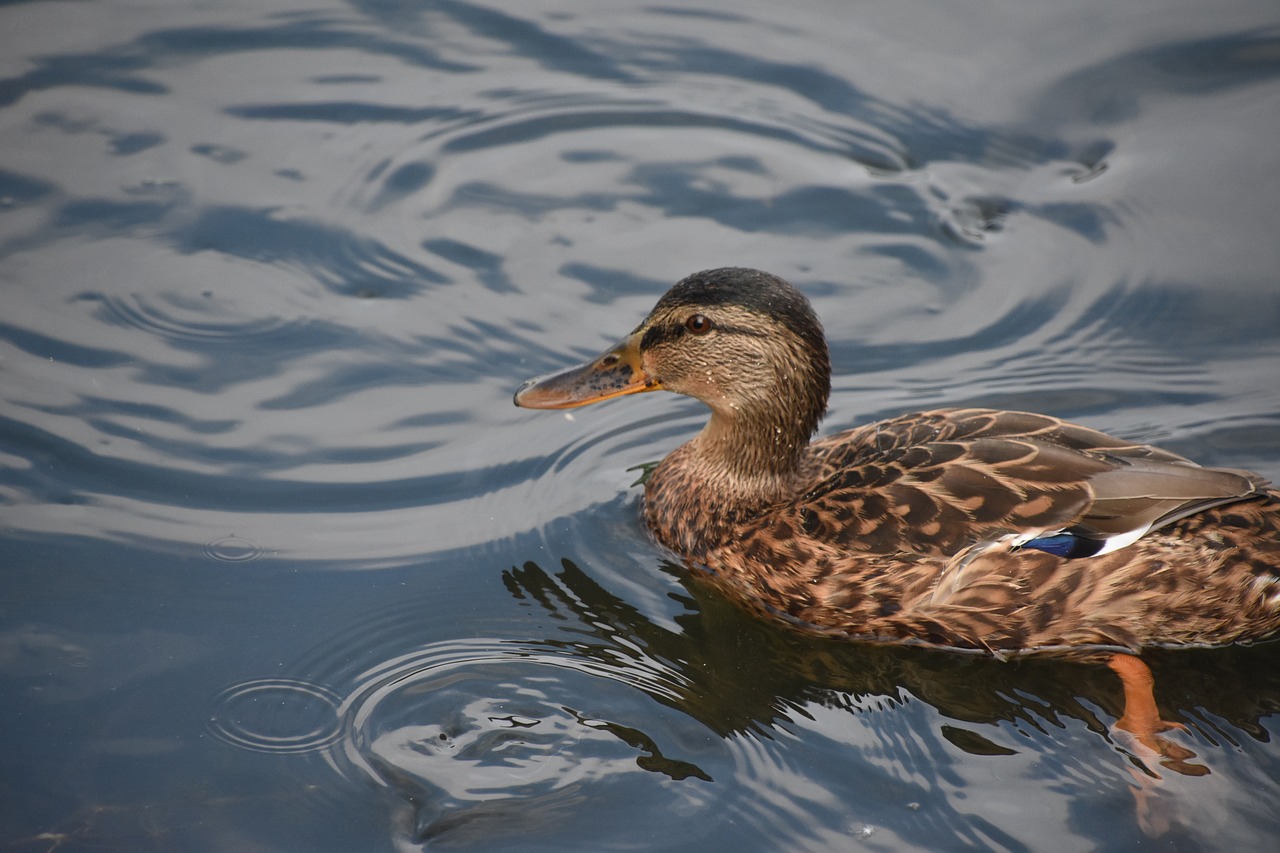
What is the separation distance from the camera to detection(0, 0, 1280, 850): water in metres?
5.18

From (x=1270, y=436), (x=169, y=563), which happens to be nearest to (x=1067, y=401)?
(x=1270, y=436)

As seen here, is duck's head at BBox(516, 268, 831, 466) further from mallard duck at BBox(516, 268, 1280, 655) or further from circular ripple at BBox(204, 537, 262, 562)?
circular ripple at BBox(204, 537, 262, 562)

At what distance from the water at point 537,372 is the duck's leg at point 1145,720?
0.20ft

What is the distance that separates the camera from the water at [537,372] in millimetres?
5176

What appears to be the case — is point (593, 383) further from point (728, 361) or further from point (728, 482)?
point (728, 482)

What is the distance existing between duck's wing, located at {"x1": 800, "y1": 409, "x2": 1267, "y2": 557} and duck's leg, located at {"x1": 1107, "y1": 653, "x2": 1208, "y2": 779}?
57 centimetres

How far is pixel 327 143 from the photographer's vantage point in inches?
356

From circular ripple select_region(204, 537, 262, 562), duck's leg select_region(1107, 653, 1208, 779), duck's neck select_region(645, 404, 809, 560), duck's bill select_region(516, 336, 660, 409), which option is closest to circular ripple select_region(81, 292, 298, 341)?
circular ripple select_region(204, 537, 262, 562)

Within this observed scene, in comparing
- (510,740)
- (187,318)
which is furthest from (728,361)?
(187,318)

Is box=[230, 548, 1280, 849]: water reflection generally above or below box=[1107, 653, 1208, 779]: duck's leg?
below

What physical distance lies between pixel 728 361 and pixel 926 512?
1.21 m

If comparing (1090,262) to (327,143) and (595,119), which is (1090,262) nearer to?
(595,119)

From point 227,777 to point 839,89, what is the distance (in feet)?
21.7

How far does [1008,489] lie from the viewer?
559cm
